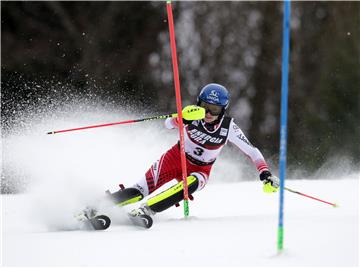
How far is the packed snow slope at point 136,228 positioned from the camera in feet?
9.23

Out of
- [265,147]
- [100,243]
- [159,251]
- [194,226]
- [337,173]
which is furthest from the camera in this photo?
[265,147]

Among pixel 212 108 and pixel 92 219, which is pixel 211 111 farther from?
pixel 92 219

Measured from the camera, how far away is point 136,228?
386 cm

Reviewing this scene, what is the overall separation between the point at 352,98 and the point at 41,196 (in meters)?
12.6

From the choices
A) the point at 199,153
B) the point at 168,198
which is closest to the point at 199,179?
the point at 199,153

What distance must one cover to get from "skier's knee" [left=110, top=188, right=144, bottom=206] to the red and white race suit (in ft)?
0.33

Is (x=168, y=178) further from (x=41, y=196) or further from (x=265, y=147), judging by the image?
(x=265, y=147)

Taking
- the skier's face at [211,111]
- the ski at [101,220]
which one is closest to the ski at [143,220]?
the ski at [101,220]

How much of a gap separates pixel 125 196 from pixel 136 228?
2.40ft

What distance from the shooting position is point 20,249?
3090 millimetres

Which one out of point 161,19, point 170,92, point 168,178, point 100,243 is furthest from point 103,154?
point 161,19

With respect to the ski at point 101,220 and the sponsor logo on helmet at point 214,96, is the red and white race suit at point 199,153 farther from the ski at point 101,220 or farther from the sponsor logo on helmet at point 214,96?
the ski at point 101,220

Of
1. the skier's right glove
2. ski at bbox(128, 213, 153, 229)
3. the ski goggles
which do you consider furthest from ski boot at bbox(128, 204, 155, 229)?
the ski goggles

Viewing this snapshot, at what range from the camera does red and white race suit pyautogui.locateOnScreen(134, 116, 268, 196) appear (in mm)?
4875
